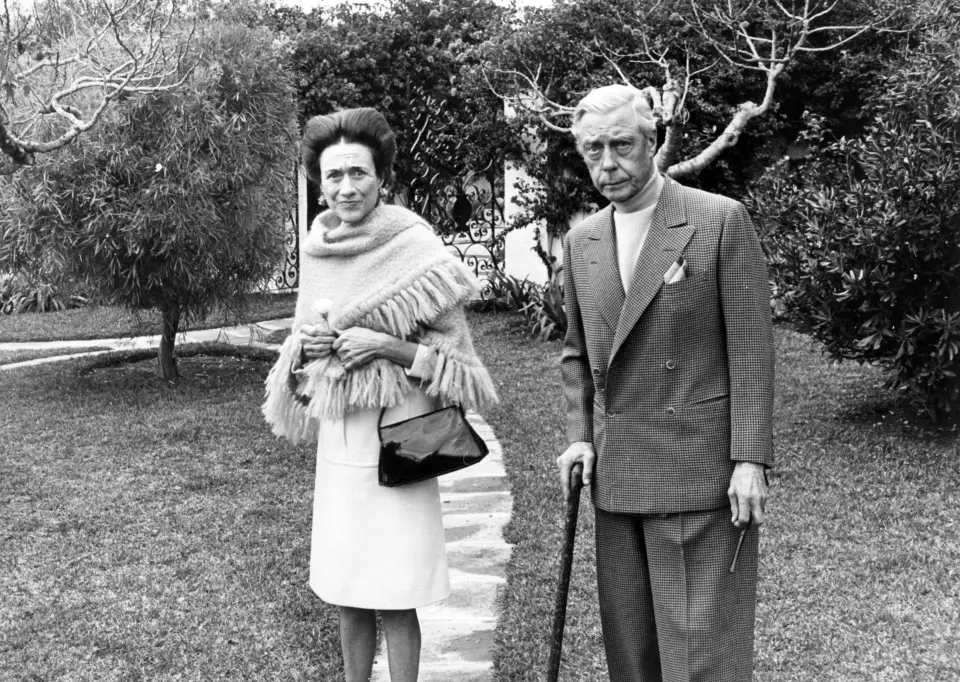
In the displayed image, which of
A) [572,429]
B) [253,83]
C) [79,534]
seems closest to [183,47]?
[253,83]

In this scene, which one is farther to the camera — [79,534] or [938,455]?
[938,455]

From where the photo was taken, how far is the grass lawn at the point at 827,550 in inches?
160

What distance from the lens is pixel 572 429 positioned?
2918mm

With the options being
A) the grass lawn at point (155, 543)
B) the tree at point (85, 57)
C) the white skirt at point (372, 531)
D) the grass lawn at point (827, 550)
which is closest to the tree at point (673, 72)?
the tree at point (85, 57)

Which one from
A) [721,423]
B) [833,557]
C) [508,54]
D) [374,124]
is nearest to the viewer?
[721,423]

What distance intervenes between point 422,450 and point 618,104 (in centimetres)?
114

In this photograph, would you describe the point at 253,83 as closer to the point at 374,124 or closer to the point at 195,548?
the point at 195,548

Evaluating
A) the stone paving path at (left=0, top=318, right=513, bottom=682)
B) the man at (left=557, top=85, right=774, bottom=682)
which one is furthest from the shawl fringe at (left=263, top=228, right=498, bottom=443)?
the stone paving path at (left=0, top=318, right=513, bottom=682)

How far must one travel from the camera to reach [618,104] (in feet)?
8.43

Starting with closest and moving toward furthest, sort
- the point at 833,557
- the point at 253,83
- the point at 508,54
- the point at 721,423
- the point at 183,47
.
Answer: the point at 721,423 → the point at 833,557 → the point at 183,47 → the point at 253,83 → the point at 508,54

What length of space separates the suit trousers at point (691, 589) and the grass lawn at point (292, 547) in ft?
4.39

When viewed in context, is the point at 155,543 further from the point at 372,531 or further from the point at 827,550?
the point at 827,550

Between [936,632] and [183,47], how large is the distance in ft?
22.6

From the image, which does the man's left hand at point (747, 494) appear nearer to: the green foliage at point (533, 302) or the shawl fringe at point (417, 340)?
the shawl fringe at point (417, 340)
